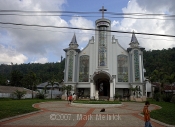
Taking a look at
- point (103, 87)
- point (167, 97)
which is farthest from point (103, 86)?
point (167, 97)

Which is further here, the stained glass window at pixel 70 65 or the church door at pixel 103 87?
the church door at pixel 103 87

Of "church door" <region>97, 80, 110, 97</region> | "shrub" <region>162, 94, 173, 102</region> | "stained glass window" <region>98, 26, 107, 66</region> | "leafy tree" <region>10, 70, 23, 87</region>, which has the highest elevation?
"stained glass window" <region>98, 26, 107, 66</region>

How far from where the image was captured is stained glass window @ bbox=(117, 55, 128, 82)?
119 feet

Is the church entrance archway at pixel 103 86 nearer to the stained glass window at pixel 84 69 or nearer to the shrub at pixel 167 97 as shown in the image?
the stained glass window at pixel 84 69

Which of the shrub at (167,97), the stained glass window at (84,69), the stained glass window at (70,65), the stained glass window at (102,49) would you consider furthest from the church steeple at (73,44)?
the shrub at (167,97)

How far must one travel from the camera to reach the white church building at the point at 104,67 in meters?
35.2

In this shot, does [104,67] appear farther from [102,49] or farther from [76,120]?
[76,120]

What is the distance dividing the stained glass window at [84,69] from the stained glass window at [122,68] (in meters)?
6.82

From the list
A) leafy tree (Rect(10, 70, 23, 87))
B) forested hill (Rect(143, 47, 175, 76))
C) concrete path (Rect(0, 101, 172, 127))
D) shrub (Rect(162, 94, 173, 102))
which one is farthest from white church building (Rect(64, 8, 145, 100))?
forested hill (Rect(143, 47, 175, 76))

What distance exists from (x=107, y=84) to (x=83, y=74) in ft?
20.0

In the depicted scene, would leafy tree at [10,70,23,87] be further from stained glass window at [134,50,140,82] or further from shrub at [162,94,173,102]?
shrub at [162,94,173,102]

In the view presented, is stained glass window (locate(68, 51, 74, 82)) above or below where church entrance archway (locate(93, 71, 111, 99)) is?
above

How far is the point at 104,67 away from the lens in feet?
120

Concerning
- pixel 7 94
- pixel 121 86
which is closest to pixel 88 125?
pixel 121 86
